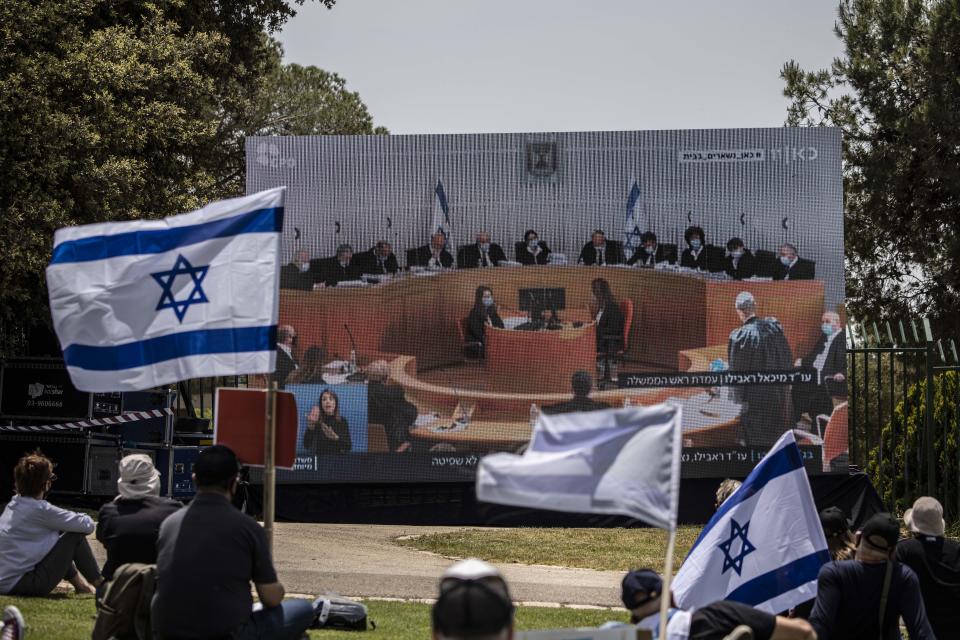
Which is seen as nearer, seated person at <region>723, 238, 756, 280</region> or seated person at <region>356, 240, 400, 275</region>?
seated person at <region>723, 238, 756, 280</region>

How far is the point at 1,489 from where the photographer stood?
1998 centimetres

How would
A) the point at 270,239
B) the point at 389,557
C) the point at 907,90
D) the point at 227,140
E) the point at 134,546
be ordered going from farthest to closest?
1. the point at 227,140
2. the point at 907,90
3. the point at 389,557
4. the point at 134,546
5. the point at 270,239

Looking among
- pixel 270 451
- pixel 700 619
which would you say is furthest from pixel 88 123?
pixel 700 619

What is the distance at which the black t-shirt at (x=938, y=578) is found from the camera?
8070mm

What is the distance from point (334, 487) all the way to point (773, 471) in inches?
499

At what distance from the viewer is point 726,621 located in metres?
6.48

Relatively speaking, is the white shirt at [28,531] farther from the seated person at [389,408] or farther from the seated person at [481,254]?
the seated person at [481,254]

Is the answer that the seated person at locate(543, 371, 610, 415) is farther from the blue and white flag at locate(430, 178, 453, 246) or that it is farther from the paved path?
the paved path

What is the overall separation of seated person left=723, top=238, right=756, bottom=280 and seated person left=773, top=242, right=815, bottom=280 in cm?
36

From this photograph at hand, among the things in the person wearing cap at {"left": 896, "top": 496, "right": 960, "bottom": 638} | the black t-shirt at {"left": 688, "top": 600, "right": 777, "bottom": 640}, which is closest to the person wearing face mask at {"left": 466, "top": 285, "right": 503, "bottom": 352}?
the person wearing cap at {"left": 896, "top": 496, "right": 960, "bottom": 638}

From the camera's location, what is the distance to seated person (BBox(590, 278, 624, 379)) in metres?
19.3

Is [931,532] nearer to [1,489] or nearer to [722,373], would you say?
[722,373]

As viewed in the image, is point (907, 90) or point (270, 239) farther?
point (907, 90)

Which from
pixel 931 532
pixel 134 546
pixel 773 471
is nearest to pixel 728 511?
pixel 773 471
